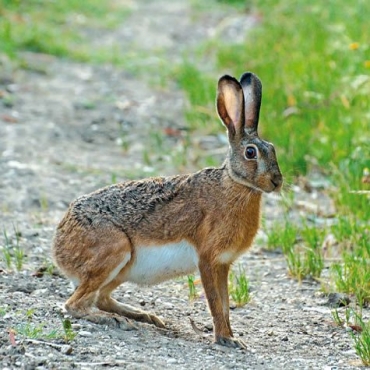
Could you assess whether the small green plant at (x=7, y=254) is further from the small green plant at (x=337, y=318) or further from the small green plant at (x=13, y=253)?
the small green plant at (x=337, y=318)

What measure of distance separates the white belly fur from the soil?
32 centimetres

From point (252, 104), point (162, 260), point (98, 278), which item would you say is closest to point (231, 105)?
point (252, 104)

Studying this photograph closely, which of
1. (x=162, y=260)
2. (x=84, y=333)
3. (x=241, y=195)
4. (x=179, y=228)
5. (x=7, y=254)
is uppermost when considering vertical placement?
(x=241, y=195)

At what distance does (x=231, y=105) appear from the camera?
18.5ft

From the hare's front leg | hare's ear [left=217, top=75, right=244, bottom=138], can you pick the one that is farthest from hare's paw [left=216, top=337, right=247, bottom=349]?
hare's ear [left=217, top=75, right=244, bottom=138]

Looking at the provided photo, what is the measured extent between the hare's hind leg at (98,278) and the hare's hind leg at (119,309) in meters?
0.20

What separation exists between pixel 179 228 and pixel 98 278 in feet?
1.74

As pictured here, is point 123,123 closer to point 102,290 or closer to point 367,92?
point 367,92

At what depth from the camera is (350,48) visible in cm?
1052

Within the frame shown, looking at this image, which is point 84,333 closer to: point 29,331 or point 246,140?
point 29,331

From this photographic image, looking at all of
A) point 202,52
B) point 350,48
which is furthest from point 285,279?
point 202,52

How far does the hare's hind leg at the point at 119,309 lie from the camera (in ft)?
18.7

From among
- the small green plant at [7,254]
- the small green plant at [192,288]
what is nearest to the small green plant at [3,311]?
the small green plant at [7,254]

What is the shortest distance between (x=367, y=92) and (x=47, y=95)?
145 inches
